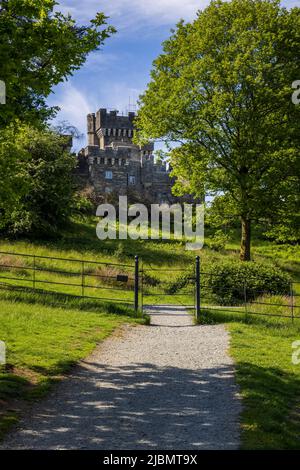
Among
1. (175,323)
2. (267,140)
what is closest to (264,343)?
(175,323)

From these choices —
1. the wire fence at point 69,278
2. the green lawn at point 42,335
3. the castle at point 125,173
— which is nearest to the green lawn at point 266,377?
the green lawn at point 42,335

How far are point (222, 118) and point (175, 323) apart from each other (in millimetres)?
14790

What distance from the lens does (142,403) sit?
1002cm

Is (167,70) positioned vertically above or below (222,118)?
above

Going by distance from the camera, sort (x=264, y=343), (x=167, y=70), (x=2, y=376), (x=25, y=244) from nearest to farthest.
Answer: (x=2, y=376)
(x=264, y=343)
(x=167, y=70)
(x=25, y=244)

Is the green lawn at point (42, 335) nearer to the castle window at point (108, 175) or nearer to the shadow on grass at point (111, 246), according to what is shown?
the shadow on grass at point (111, 246)

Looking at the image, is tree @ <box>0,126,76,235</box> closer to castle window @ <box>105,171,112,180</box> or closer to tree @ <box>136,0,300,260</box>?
tree @ <box>136,0,300,260</box>

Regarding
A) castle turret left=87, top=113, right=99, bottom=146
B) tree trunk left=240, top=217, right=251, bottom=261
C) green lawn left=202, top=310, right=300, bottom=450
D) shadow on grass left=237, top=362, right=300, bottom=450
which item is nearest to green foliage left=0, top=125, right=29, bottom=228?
green lawn left=202, top=310, right=300, bottom=450

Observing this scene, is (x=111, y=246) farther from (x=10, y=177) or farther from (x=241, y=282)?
(x=10, y=177)

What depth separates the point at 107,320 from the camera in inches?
752

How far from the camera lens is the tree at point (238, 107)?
28.8 meters

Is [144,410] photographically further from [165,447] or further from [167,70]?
[167,70]

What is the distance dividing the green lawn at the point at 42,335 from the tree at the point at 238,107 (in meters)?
12.7

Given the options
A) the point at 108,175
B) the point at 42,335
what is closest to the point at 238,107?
the point at 42,335
